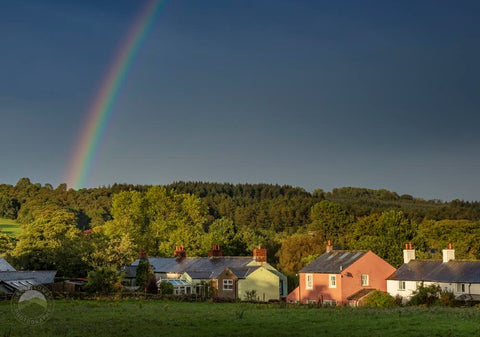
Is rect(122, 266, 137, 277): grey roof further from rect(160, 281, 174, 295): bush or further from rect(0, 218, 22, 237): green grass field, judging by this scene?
rect(0, 218, 22, 237): green grass field

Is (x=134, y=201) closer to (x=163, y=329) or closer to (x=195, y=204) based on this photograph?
(x=195, y=204)

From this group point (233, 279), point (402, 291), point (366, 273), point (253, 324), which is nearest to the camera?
point (253, 324)

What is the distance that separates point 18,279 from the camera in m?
58.9

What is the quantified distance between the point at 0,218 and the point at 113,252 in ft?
364

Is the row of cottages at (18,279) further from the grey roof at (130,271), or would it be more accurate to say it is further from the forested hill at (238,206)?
the forested hill at (238,206)

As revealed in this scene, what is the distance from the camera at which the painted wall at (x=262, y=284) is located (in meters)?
63.8

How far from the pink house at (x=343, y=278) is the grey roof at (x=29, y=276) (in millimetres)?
24137

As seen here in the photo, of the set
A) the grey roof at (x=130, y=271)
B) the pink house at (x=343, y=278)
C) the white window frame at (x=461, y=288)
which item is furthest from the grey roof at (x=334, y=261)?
the grey roof at (x=130, y=271)

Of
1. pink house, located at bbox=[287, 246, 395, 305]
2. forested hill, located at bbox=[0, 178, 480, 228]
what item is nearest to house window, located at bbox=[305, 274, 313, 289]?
pink house, located at bbox=[287, 246, 395, 305]

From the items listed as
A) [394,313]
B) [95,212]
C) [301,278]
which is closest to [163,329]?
[394,313]

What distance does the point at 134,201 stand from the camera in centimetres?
10288

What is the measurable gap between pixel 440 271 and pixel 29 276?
1493 inches

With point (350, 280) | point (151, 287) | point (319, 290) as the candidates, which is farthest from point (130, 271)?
point (350, 280)

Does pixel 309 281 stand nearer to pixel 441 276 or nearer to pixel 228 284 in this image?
pixel 228 284
